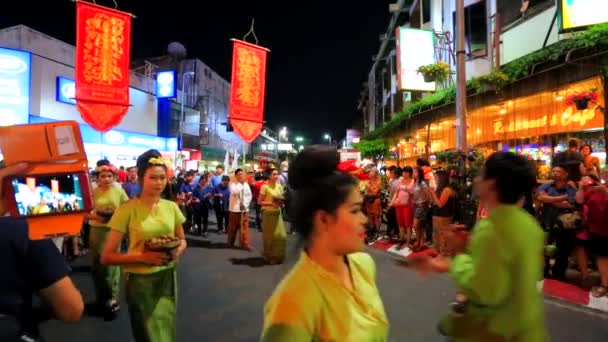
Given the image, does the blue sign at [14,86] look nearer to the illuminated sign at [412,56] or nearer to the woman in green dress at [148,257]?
the illuminated sign at [412,56]

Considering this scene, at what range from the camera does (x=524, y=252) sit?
88.4 inches

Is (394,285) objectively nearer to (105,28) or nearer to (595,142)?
(595,142)

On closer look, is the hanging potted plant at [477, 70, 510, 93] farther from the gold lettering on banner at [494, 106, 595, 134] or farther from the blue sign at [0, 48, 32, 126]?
the blue sign at [0, 48, 32, 126]

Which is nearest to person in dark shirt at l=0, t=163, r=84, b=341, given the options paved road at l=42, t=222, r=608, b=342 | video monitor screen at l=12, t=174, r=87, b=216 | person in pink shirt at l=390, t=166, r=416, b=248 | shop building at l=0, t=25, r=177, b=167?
video monitor screen at l=12, t=174, r=87, b=216

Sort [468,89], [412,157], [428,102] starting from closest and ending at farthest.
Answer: [468,89], [428,102], [412,157]

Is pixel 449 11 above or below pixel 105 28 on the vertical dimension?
above

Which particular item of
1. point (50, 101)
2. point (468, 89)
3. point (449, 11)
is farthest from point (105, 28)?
point (449, 11)

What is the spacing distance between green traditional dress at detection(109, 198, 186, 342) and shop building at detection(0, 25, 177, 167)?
1547 centimetres

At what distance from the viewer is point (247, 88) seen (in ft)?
45.6

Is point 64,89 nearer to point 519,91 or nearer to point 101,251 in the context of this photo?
point 101,251

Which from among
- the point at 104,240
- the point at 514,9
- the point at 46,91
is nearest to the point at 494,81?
the point at 514,9

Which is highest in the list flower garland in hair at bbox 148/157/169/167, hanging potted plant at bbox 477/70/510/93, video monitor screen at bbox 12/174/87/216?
hanging potted plant at bbox 477/70/510/93

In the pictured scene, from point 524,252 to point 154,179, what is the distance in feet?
8.79

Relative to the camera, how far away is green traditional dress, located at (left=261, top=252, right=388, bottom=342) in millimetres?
1407
